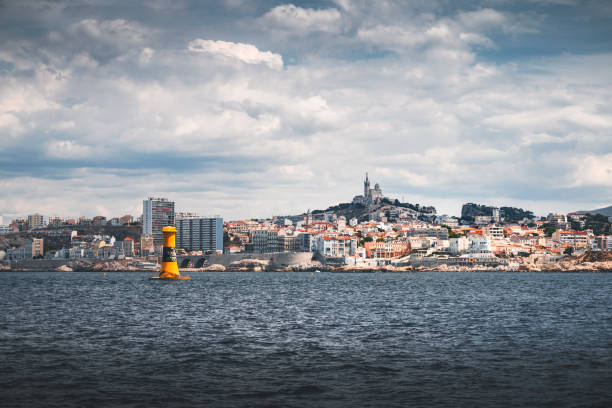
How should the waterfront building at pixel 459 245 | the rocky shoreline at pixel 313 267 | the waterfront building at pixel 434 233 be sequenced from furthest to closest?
the waterfront building at pixel 434 233
the waterfront building at pixel 459 245
the rocky shoreline at pixel 313 267

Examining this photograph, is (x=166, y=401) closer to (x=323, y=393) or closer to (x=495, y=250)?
(x=323, y=393)

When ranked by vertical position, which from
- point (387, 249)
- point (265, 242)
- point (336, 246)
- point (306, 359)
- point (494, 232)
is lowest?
point (306, 359)

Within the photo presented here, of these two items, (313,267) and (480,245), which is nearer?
(313,267)

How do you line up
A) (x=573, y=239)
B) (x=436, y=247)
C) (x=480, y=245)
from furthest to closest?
1. (x=573, y=239)
2. (x=436, y=247)
3. (x=480, y=245)

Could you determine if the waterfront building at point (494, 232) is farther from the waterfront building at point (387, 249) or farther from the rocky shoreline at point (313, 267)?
the rocky shoreline at point (313, 267)

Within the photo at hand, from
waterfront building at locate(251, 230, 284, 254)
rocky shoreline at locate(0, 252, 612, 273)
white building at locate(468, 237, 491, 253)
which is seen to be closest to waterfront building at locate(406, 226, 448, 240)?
white building at locate(468, 237, 491, 253)

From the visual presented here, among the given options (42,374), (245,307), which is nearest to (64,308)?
(245,307)

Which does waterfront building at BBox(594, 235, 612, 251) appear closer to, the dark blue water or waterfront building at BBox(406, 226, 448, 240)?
waterfront building at BBox(406, 226, 448, 240)

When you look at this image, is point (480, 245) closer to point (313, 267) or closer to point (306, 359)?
point (313, 267)

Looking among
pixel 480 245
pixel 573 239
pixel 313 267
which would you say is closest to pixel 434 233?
pixel 480 245

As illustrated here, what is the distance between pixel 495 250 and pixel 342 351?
14807cm

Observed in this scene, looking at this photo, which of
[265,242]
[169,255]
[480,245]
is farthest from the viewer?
[265,242]

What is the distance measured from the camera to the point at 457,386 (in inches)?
594

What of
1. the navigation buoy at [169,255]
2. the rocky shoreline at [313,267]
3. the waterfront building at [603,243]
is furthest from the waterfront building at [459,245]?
the navigation buoy at [169,255]
